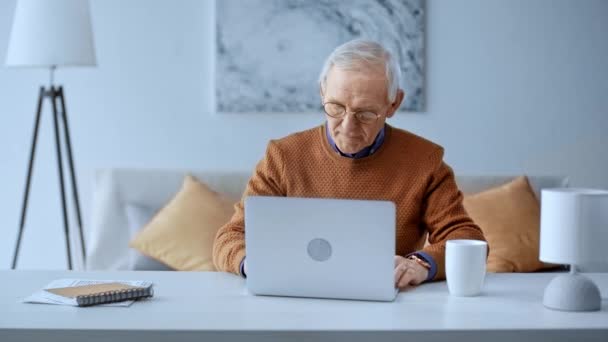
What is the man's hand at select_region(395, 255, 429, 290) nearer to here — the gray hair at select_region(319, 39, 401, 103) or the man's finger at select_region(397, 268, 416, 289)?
the man's finger at select_region(397, 268, 416, 289)

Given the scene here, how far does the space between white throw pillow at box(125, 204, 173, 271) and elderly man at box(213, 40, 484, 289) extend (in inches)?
47.8

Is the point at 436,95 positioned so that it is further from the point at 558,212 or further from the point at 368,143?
the point at 558,212

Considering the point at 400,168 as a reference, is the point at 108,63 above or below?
above

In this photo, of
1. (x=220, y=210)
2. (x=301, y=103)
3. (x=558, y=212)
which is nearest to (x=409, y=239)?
(x=558, y=212)

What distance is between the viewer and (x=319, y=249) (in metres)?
1.76

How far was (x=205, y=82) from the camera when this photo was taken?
13.8 feet

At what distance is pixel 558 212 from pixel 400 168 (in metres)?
0.63

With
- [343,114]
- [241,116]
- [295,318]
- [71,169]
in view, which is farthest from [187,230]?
[295,318]

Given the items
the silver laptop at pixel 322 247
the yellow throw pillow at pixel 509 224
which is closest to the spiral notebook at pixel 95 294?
the silver laptop at pixel 322 247

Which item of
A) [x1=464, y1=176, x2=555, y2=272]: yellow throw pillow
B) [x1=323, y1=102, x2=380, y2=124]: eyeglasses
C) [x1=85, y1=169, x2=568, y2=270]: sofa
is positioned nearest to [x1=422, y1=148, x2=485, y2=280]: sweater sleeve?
[x1=323, y1=102, x2=380, y2=124]: eyeglasses

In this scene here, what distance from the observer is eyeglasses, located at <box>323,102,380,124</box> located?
2145 millimetres

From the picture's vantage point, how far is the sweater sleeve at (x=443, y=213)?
84.5 inches

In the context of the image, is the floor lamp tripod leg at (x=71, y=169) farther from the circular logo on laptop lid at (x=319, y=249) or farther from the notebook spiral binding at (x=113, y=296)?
the circular logo on laptop lid at (x=319, y=249)

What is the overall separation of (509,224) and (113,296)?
2092 mm
